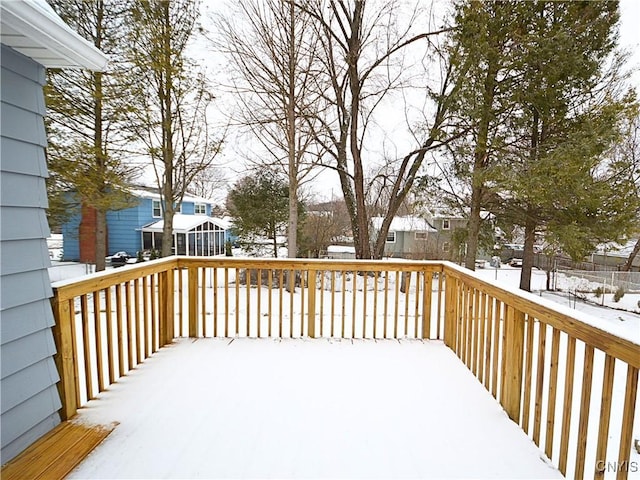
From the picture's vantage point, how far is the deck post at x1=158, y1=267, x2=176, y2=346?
10.9 feet

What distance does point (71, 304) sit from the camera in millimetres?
2076

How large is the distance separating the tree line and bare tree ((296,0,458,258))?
0.04 m

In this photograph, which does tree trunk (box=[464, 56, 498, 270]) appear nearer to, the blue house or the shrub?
the shrub

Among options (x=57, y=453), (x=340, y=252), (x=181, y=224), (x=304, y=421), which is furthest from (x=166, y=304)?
(x=340, y=252)

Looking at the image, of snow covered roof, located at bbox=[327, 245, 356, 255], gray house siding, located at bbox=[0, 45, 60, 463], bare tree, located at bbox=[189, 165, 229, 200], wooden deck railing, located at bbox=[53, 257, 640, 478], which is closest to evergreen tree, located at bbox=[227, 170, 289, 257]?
bare tree, located at bbox=[189, 165, 229, 200]

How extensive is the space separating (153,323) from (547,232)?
28.9 ft

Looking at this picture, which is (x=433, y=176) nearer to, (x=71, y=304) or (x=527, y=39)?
(x=527, y=39)

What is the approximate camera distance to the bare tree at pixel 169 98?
6.89m

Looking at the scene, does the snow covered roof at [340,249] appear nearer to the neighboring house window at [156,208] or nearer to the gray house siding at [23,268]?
the neighboring house window at [156,208]

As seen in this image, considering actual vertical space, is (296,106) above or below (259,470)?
above

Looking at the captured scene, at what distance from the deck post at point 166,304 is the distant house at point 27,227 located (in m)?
1.38

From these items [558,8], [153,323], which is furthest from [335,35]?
[153,323]

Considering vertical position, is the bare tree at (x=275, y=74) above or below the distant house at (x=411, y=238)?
above

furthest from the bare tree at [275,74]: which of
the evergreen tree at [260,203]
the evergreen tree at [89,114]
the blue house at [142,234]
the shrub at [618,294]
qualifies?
the shrub at [618,294]
